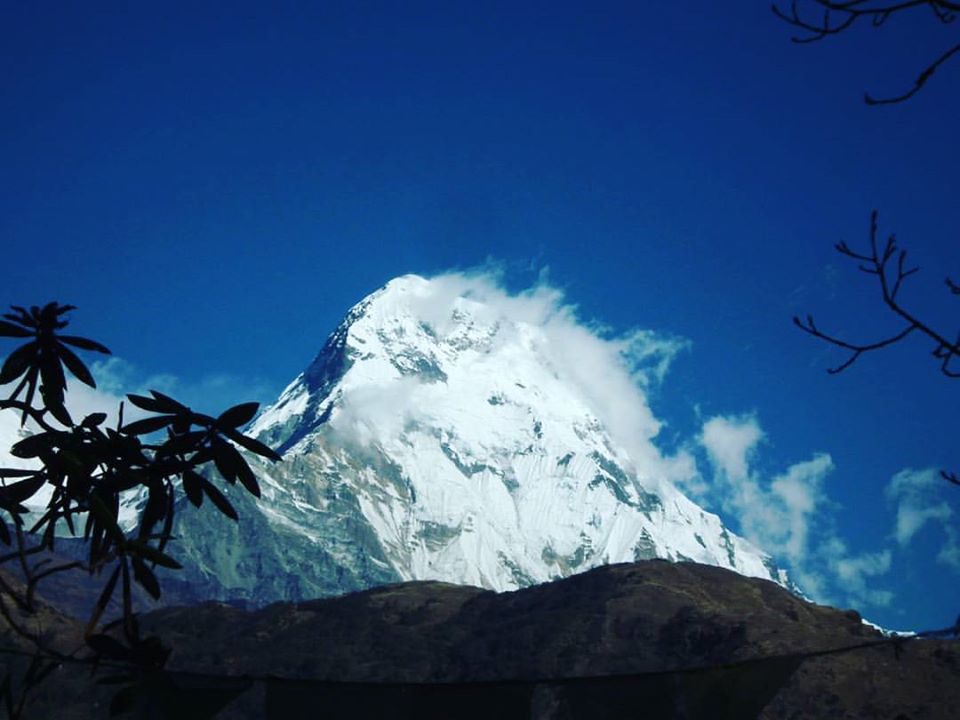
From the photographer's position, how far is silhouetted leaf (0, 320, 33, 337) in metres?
5.36

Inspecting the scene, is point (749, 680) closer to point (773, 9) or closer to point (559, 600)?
point (773, 9)

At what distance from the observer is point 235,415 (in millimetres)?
5363

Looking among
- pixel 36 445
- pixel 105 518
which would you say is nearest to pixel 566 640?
pixel 36 445

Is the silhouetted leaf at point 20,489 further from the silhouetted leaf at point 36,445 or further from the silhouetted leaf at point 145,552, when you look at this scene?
the silhouetted leaf at point 145,552

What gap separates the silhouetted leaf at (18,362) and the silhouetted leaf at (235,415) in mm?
1020

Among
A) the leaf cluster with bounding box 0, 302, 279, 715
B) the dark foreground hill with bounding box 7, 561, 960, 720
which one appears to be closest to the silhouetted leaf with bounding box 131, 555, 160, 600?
the leaf cluster with bounding box 0, 302, 279, 715

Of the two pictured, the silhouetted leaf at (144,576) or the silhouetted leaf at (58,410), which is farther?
the silhouetted leaf at (58,410)

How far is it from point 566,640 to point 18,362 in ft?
260

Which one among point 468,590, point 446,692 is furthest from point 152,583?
point 468,590

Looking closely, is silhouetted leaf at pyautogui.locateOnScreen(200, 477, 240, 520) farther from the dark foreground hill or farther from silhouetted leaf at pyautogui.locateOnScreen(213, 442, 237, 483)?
the dark foreground hill

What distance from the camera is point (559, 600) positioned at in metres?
93.4

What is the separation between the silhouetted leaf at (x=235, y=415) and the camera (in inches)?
210

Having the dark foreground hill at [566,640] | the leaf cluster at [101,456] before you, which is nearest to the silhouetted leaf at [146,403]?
the leaf cluster at [101,456]

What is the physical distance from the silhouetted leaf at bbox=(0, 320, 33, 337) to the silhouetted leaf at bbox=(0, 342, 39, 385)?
63 mm
